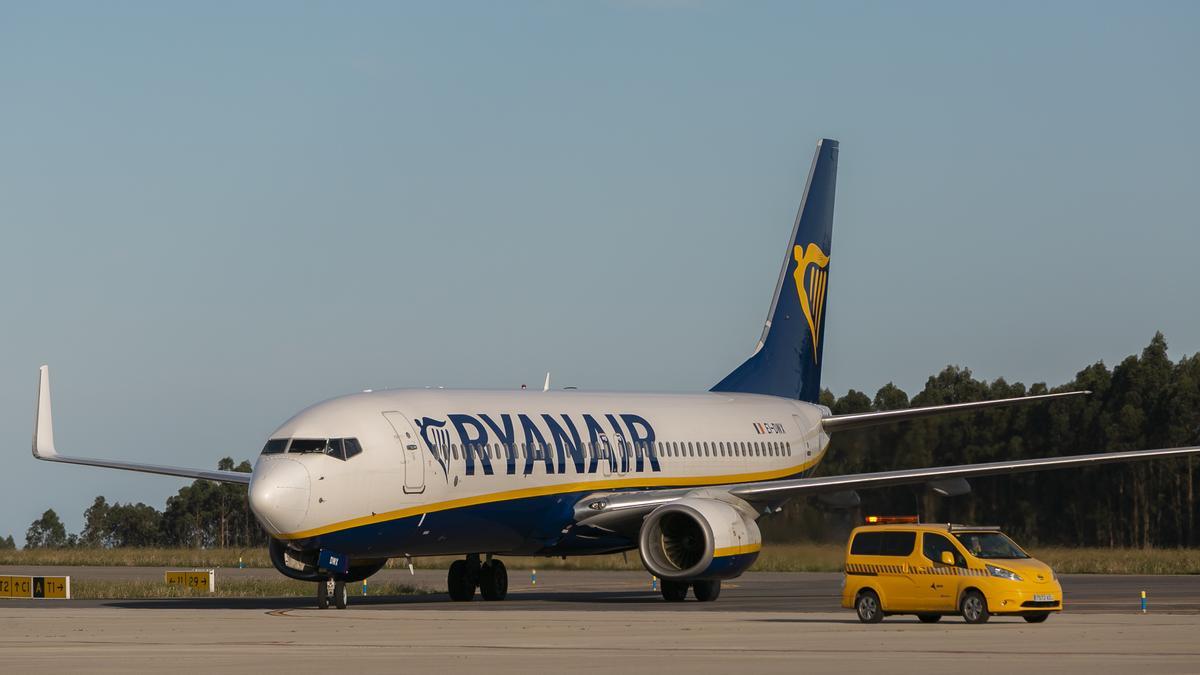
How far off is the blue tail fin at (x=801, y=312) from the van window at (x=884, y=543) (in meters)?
18.7

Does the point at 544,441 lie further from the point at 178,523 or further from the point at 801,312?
the point at 178,523

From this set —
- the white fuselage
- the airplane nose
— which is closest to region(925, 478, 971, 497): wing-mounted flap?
the white fuselage

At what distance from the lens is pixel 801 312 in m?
49.3

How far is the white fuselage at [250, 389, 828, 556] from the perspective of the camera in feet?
107

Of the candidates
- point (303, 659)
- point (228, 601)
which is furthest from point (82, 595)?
point (303, 659)

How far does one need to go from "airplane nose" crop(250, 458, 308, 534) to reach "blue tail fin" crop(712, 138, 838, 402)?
1734cm

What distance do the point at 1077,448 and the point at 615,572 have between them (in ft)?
70.7

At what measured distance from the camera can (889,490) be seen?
179ft

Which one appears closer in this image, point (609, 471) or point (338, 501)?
point (338, 501)

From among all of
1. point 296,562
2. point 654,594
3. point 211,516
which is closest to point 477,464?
point 296,562

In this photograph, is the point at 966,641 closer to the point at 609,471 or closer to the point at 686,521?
the point at 686,521

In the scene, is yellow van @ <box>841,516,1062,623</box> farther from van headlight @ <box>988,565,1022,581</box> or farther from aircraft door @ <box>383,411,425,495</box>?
aircraft door @ <box>383,411,425,495</box>

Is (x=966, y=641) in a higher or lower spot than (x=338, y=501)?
lower

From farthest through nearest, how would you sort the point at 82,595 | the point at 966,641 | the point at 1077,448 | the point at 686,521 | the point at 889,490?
the point at 1077,448, the point at 889,490, the point at 82,595, the point at 686,521, the point at 966,641
